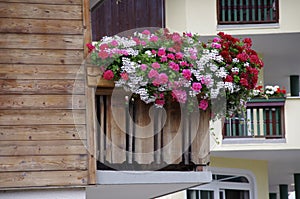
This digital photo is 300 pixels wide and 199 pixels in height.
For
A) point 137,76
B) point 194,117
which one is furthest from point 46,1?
point 194,117

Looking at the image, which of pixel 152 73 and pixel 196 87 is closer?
pixel 152 73

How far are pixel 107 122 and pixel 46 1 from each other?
5.19 feet

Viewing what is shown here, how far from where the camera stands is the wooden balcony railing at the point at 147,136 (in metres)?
11.1

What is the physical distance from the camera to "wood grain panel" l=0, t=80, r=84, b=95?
35.1ft

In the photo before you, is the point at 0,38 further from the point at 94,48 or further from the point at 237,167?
the point at 237,167

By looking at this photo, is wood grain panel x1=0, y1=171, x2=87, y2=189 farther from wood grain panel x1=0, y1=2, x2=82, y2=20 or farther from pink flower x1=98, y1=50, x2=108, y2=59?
wood grain panel x1=0, y1=2, x2=82, y2=20

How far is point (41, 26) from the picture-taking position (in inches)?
432

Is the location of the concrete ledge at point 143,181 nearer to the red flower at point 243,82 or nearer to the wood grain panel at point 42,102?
the wood grain panel at point 42,102

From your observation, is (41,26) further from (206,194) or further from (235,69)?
(206,194)

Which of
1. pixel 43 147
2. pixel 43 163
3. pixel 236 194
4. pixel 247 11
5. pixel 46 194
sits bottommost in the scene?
pixel 236 194

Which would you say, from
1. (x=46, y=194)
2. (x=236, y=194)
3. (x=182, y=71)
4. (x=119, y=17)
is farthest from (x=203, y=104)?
(x=236, y=194)

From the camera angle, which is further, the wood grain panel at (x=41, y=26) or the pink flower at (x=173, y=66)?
the pink flower at (x=173, y=66)

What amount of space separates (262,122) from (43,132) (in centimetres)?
1148

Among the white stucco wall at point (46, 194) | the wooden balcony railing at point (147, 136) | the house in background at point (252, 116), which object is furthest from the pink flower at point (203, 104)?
the house in background at point (252, 116)
